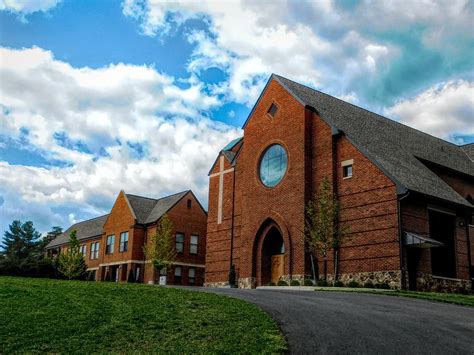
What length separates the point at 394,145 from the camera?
34.8 meters

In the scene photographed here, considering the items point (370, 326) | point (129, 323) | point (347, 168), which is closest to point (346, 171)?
point (347, 168)

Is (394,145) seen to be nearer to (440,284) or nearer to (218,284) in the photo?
(440,284)

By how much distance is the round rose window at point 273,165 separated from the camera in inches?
1361

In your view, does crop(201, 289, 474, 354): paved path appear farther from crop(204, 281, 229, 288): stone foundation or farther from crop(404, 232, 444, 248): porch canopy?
crop(204, 281, 229, 288): stone foundation

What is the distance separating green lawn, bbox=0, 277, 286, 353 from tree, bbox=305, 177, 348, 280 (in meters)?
12.7

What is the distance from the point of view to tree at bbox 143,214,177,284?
45375 millimetres

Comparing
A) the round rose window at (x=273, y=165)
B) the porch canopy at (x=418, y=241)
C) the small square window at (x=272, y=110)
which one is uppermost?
the small square window at (x=272, y=110)

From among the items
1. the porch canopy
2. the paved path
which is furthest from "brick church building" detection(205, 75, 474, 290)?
the paved path

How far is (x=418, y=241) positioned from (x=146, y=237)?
29.1 meters

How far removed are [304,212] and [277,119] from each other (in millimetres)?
6734

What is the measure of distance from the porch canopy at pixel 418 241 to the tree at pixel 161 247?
2275 cm

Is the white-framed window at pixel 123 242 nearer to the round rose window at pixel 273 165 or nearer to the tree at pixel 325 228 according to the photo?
the round rose window at pixel 273 165

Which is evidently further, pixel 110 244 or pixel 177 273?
pixel 110 244

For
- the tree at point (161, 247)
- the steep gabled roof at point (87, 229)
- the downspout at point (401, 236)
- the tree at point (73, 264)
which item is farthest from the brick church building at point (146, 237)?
the downspout at point (401, 236)
